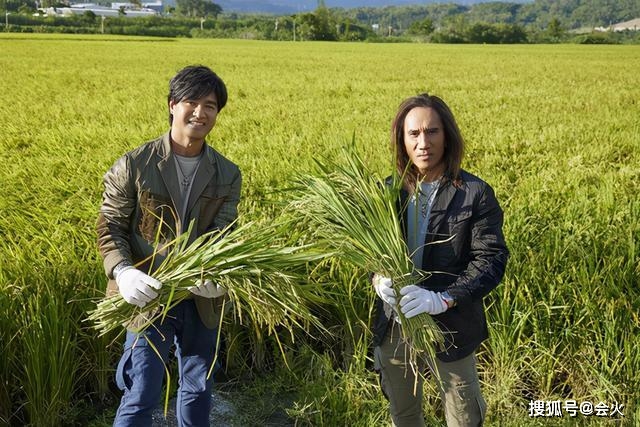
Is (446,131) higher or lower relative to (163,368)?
higher

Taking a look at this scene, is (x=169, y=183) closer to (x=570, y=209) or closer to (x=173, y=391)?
(x=173, y=391)

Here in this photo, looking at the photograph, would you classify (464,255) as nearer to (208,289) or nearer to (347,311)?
(208,289)

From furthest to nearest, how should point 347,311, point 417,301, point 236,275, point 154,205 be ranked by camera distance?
1. point 347,311
2. point 154,205
3. point 236,275
4. point 417,301

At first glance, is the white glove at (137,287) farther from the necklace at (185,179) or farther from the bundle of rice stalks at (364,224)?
the bundle of rice stalks at (364,224)

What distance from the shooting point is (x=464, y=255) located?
2.00 meters

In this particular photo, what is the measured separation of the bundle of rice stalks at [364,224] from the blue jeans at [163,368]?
0.51 meters

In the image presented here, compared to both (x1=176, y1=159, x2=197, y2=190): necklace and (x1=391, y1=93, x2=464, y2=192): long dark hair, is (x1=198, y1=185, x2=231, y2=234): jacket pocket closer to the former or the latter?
(x1=176, y1=159, x2=197, y2=190): necklace

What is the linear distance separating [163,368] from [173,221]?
476 millimetres

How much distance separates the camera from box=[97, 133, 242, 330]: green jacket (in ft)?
6.67

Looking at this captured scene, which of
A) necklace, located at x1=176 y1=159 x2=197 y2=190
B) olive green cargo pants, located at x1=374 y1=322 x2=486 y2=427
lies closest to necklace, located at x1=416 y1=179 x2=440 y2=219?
olive green cargo pants, located at x1=374 y1=322 x2=486 y2=427

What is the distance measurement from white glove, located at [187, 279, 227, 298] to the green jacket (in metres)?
0.13

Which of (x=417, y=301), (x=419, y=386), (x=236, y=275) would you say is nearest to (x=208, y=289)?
(x=236, y=275)

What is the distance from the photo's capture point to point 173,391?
107 inches

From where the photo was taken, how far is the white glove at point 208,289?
1938mm
